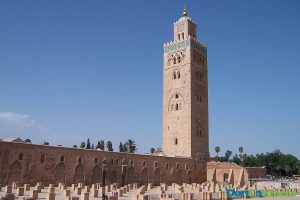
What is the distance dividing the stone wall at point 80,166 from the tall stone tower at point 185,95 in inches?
155

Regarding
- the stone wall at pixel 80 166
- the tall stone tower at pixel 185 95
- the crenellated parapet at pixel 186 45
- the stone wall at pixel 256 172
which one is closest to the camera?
the stone wall at pixel 80 166

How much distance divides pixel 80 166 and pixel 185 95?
55.8 feet

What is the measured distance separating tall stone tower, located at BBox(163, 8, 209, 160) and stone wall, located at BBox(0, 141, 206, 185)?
3.95m

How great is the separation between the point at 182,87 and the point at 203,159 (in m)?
8.35

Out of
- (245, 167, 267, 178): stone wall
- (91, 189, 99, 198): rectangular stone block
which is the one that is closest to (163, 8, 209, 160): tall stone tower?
(245, 167, 267, 178): stone wall

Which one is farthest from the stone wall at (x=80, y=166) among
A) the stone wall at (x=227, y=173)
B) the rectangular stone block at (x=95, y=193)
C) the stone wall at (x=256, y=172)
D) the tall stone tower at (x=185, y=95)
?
the stone wall at (x=256, y=172)

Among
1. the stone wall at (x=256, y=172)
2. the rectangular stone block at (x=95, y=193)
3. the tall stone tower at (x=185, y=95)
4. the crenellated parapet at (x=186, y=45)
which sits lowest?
the rectangular stone block at (x=95, y=193)

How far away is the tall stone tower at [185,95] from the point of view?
1489 inches

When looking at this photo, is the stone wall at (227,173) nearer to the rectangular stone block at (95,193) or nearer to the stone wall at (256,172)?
the stone wall at (256,172)

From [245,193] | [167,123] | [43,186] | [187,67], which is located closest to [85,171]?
[43,186]

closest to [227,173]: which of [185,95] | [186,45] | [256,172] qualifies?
[185,95]

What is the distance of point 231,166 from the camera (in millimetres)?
35969

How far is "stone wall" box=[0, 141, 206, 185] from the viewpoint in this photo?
849 inches

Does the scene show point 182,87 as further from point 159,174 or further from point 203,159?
point 159,174
